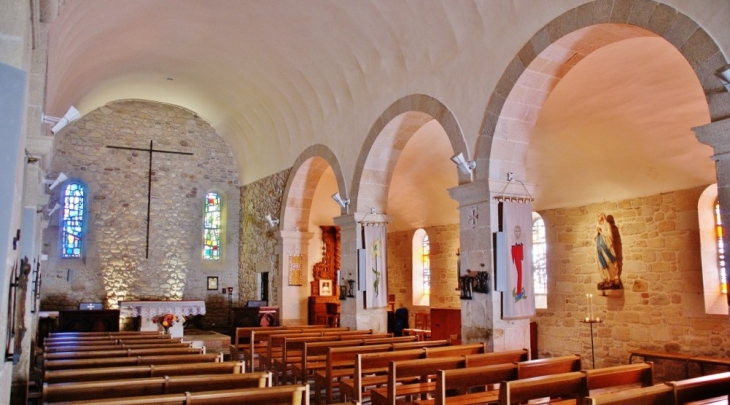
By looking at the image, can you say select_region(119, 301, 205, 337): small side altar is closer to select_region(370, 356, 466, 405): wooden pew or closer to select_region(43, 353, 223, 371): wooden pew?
select_region(43, 353, 223, 371): wooden pew

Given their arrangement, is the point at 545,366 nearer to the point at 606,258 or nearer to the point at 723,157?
the point at 723,157

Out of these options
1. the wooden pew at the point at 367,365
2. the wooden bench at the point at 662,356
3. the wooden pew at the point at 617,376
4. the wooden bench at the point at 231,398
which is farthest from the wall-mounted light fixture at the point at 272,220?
the wooden bench at the point at 231,398

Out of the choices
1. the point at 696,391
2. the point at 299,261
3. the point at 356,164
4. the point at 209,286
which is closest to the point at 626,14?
the point at 696,391

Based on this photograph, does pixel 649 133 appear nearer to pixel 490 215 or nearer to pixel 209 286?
pixel 490 215

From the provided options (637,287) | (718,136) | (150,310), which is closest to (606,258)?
(637,287)

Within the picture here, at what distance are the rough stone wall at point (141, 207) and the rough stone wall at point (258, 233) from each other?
0.50 metres

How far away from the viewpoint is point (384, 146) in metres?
10.5

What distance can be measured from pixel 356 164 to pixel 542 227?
4.20 metres

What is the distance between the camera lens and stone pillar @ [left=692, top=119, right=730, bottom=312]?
15.6 feet

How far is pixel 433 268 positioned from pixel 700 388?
10840mm

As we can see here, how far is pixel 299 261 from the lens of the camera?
14.3 m

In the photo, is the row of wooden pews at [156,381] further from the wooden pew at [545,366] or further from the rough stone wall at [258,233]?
the rough stone wall at [258,233]

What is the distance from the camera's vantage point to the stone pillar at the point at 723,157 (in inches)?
187

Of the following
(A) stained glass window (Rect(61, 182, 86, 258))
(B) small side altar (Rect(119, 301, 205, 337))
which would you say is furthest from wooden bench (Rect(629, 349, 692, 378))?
(A) stained glass window (Rect(61, 182, 86, 258))
